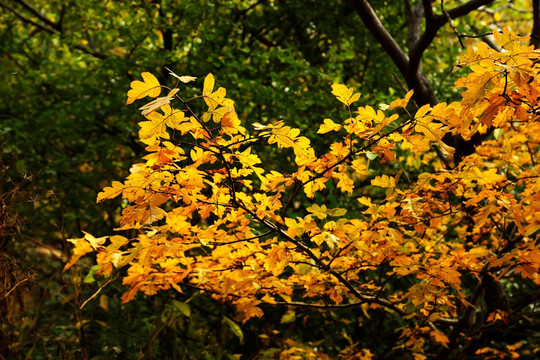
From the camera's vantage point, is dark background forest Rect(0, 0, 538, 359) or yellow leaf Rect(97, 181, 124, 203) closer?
yellow leaf Rect(97, 181, 124, 203)

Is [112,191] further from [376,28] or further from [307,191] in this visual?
[376,28]

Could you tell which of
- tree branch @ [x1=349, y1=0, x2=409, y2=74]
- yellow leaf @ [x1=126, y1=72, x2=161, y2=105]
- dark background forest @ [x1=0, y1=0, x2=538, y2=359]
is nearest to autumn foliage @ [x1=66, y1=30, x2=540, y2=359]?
yellow leaf @ [x1=126, y1=72, x2=161, y2=105]

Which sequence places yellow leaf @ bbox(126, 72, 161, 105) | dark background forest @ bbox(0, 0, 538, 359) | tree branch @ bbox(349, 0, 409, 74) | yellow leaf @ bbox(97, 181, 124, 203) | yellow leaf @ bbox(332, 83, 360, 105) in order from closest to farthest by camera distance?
yellow leaf @ bbox(126, 72, 161, 105)
yellow leaf @ bbox(97, 181, 124, 203)
yellow leaf @ bbox(332, 83, 360, 105)
tree branch @ bbox(349, 0, 409, 74)
dark background forest @ bbox(0, 0, 538, 359)

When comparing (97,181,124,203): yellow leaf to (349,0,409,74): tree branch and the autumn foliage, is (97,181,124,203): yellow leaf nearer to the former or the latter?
the autumn foliage

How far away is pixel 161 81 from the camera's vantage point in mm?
4617

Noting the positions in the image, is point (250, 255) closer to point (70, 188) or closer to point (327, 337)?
point (327, 337)

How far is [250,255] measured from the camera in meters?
2.33

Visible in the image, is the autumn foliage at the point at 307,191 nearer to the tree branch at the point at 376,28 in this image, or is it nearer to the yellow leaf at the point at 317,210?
the yellow leaf at the point at 317,210

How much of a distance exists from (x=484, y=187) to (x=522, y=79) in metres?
1.28

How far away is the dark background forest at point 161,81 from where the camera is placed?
12.6 ft

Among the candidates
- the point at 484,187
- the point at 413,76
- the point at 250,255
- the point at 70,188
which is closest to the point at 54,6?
the point at 70,188

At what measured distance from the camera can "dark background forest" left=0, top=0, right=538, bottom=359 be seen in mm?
3836

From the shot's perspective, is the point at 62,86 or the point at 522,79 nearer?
the point at 522,79

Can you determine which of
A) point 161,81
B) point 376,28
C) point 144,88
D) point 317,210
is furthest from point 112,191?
point 161,81
